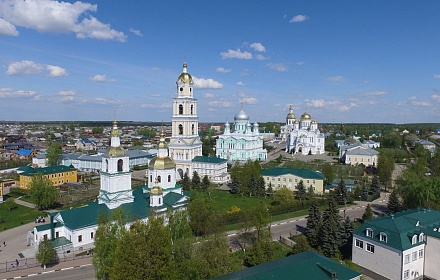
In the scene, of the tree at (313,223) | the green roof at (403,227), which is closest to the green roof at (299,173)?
the tree at (313,223)

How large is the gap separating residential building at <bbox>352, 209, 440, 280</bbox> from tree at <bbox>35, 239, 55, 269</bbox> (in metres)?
18.2

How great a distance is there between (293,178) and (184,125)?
15.6m

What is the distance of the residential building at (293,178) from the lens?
36906 millimetres

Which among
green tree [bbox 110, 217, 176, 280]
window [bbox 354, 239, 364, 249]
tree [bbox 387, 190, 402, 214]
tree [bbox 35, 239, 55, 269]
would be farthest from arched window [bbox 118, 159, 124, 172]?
tree [bbox 387, 190, 402, 214]

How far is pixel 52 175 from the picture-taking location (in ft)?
135

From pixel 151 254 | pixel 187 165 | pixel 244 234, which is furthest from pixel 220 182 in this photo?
pixel 151 254

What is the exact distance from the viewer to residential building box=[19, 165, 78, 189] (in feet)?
131

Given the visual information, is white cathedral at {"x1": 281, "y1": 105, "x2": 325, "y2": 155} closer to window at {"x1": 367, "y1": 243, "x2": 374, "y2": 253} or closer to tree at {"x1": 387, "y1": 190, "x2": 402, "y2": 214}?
tree at {"x1": 387, "y1": 190, "x2": 402, "y2": 214}

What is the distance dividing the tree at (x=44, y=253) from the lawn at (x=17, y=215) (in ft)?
31.9

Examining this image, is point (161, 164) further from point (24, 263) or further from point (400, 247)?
point (400, 247)

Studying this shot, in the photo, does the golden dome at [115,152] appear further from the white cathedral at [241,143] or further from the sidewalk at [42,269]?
the white cathedral at [241,143]

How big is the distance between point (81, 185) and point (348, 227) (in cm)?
3297

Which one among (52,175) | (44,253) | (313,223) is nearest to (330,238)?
(313,223)

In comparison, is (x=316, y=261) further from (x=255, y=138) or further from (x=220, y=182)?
(x=255, y=138)
